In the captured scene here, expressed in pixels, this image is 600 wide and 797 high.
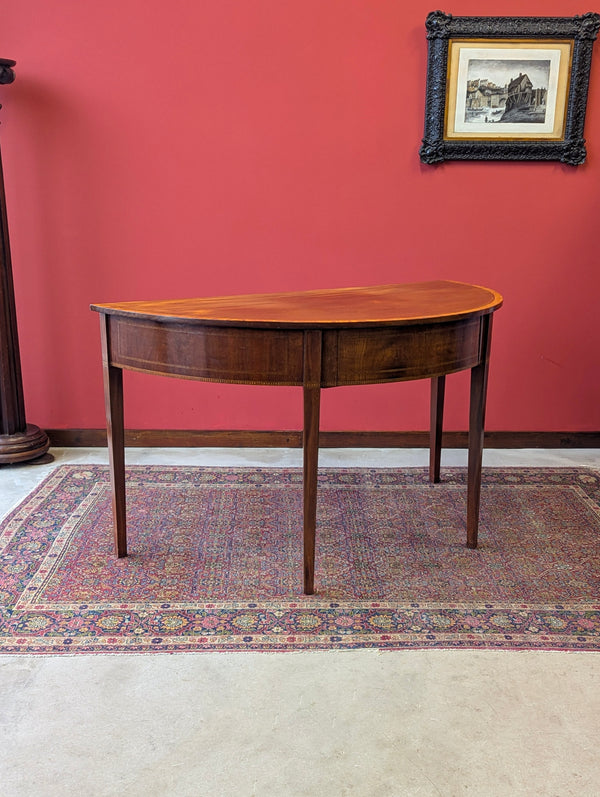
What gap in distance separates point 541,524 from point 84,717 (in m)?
1.79

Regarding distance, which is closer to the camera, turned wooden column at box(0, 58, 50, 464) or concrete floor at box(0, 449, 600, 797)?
concrete floor at box(0, 449, 600, 797)

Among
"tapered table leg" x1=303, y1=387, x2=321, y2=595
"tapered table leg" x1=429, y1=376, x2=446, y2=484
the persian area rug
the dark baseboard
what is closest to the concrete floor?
the persian area rug

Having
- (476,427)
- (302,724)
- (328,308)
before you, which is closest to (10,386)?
(328,308)

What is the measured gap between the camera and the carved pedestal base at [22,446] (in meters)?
3.41

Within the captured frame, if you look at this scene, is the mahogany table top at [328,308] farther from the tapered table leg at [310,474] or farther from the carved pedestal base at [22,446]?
the carved pedestal base at [22,446]

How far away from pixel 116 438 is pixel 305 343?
78 centimetres

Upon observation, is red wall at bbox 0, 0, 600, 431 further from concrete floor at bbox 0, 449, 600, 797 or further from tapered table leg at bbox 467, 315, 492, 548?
concrete floor at bbox 0, 449, 600, 797

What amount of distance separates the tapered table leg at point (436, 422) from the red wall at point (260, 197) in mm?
539

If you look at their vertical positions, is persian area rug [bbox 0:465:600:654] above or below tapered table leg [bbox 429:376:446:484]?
below

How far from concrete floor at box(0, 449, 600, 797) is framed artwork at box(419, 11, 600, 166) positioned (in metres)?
2.32

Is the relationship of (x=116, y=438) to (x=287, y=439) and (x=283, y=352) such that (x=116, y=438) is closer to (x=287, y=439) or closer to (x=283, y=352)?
(x=283, y=352)

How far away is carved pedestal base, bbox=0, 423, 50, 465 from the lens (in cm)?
341

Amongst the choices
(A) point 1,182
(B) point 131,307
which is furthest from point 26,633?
(A) point 1,182

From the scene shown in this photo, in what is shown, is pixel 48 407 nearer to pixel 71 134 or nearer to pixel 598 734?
pixel 71 134
